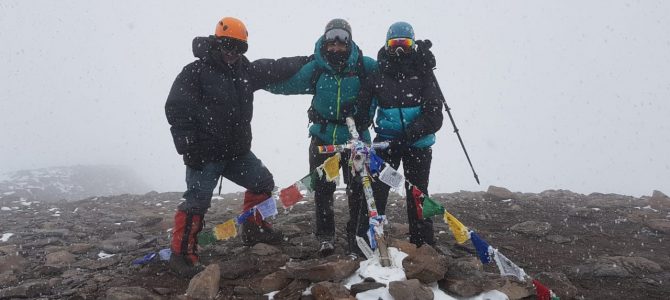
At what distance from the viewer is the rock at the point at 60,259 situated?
255 inches

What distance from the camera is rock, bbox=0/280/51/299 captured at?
513 cm

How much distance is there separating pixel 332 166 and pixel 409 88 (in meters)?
1.67

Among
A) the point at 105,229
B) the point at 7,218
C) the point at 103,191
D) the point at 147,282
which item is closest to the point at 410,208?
the point at 147,282

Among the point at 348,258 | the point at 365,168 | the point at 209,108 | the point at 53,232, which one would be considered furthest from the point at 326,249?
the point at 53,232

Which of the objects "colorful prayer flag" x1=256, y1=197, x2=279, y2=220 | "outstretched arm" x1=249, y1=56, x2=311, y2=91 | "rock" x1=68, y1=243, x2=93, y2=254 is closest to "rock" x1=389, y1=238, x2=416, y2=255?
"colorful prayer flag" x1=256, y1=197, x2=279, y2=220

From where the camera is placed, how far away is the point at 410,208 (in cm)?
654

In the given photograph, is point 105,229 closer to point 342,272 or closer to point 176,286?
point 176,286

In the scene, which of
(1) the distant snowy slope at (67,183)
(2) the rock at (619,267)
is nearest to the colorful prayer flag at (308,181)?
(2) the rock at (619,267)

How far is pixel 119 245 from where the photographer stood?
7641 millimetres

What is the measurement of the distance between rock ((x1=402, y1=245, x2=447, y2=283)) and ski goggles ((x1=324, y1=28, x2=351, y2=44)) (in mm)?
3382

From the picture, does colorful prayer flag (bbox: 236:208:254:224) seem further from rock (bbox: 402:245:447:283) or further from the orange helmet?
the orange helmet

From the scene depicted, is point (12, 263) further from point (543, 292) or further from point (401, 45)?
point (543, 292)

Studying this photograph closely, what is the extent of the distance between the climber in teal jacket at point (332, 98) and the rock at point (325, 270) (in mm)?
1196

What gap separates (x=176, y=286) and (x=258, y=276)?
109 centimetres
